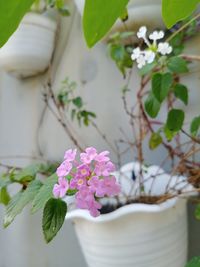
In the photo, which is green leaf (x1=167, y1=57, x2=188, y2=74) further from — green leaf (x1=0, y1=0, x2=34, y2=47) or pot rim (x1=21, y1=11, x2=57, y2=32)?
pot rim (x1=21, y1=11, x2=57, y2=32)

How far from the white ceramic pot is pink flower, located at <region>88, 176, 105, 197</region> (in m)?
0.85

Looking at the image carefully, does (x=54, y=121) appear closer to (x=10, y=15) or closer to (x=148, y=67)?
(x=148, y=67)

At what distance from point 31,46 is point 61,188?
0.88 metres

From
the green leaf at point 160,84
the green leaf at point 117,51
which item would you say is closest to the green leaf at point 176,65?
the green leaf at point 160,84

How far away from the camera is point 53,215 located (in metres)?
0.43

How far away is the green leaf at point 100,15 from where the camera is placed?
192mm

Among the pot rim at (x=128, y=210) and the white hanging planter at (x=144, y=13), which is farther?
the white hanging planter at (x=144, y=13)

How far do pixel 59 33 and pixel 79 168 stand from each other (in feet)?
3.24

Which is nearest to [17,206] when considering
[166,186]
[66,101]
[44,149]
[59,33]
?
[166,186]

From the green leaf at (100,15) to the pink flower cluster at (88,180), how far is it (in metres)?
0.26

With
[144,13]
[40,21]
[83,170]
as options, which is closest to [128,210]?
[83,170]

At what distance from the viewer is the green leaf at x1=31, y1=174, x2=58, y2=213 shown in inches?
16.8

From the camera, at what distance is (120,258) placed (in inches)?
30.3

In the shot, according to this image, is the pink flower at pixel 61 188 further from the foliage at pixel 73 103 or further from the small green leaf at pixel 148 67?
the foliage at pixel 73 103
